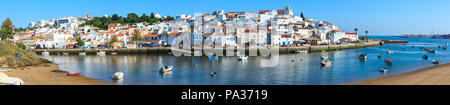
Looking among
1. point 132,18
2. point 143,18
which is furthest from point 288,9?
point 132,18

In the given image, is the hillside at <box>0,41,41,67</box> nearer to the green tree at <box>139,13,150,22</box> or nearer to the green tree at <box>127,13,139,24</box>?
the green tree at <box>127,13,139,24</box>

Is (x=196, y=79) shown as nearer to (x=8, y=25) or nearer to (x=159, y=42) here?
(x=159, y=42)

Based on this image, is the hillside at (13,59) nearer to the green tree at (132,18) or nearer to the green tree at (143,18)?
the green tree at (132,18)

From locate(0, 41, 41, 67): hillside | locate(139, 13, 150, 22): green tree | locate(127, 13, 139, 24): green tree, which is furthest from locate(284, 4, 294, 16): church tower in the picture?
locate(0, 41, 41, 67): hillside

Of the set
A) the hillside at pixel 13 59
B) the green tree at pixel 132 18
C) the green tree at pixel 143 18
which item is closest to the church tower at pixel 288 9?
the green tree at pixel 143 18

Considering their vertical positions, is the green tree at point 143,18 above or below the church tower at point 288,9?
below

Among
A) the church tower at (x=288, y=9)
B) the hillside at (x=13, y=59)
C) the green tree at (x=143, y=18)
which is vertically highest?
the church tower at (x=288, y=9)

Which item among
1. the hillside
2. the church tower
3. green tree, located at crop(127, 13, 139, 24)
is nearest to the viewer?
the hillside

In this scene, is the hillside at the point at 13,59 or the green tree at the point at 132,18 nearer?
the hillside at the point at 13,59

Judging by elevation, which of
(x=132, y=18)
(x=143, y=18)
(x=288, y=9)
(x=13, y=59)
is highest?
(x=288, y=9)

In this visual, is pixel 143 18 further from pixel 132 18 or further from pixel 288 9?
pixel 288 9

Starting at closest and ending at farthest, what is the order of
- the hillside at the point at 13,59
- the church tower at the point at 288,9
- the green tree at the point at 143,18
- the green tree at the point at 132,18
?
1. the hillside at the point at 13,59
2. the church tower at the point at 288,9
3. the green tree at the point at 132,18
4. the green tree at the point at 143,18
